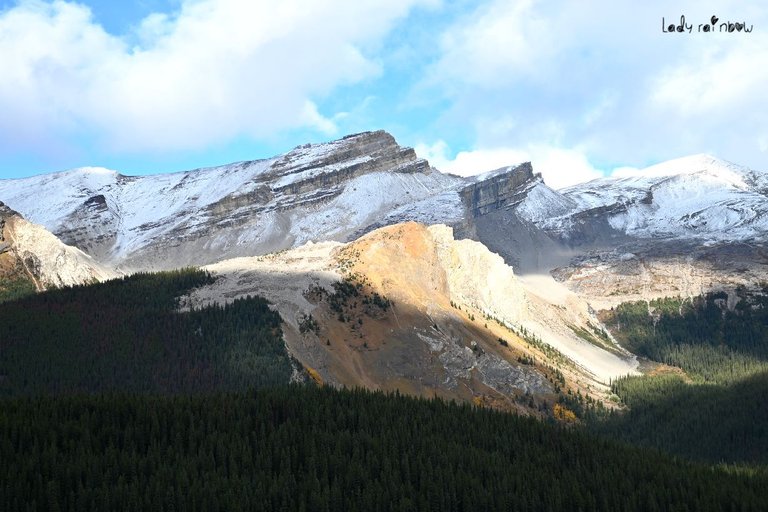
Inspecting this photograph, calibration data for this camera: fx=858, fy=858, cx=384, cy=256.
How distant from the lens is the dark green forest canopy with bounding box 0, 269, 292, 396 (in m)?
137

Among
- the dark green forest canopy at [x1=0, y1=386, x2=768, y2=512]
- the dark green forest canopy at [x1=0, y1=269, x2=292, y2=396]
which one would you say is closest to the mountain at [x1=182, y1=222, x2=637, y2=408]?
the dark green forest canopy at [x1=0, y1=269, x2=292, y2=396]

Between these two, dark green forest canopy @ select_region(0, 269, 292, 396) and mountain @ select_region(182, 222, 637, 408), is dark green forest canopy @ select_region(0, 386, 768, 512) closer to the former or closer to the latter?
dark green forest canopy @ select_region(0, 269, 292, 396)

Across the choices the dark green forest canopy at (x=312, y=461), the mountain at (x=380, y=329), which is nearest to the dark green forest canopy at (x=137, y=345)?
→ the mountain at (x=380, y=329)

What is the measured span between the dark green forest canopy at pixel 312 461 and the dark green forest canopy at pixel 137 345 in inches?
752

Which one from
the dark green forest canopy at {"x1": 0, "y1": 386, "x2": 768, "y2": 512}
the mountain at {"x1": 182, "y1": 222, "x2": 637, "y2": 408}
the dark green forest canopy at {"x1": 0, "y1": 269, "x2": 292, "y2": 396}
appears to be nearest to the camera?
the dark green forest canopy at {"x1": 0, "y1": 386, "x2": 768, "y2": 512}

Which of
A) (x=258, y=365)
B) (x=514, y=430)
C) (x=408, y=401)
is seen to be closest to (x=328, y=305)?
(x=258, y=365)

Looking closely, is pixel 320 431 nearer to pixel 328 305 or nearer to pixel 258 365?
pixel 258 365

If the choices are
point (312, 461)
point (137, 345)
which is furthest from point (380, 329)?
point (312, 461)

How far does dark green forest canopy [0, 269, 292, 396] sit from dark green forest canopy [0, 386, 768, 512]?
19093 millimetres

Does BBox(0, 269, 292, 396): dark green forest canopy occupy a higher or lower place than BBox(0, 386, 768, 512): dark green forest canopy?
higher

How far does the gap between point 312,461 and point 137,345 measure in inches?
2505

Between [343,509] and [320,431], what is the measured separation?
19.9 metres

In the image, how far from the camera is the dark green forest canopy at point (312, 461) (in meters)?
83.7

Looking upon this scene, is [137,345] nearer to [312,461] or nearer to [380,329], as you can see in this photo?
[380,329]
